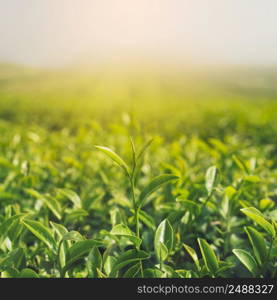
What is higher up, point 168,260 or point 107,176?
point 107,176

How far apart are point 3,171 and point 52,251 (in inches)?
35.6

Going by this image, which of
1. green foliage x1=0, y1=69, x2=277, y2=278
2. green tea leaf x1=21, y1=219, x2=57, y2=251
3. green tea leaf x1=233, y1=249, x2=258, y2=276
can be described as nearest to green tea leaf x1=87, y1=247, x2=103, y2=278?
green foliage x1=0, y1=69, x2=277, y2=278

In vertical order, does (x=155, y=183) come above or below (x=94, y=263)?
above

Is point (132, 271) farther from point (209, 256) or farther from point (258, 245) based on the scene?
point (258, 245)

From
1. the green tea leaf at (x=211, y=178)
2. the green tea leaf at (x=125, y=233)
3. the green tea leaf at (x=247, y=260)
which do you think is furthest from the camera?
the green tea leaf at (x=211, y=178)

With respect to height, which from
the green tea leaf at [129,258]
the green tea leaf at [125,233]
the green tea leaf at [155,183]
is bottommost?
the green tea leaf at [129,258]

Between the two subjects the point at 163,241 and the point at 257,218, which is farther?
the point at 163,241

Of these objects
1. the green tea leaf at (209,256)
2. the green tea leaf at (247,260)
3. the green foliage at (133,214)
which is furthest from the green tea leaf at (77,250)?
the green tea leaf at (247,260)

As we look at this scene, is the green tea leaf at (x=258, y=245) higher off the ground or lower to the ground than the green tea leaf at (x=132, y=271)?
higher

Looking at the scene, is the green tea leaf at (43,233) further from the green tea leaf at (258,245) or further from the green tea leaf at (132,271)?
the green tea leaf at (258,245)

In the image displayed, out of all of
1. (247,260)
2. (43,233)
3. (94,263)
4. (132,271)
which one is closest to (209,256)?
(247,260)
